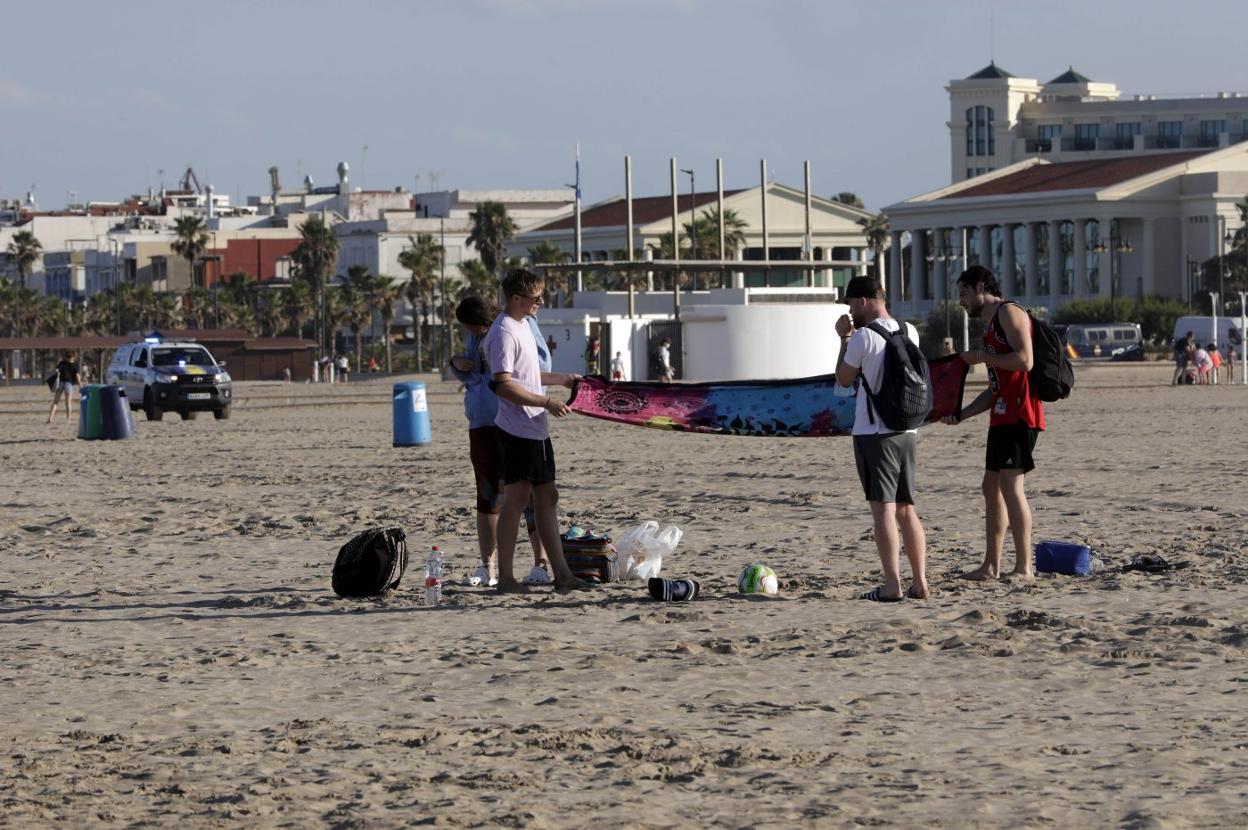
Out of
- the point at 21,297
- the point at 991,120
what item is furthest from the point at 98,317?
the point at 991,120

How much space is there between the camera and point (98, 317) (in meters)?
143

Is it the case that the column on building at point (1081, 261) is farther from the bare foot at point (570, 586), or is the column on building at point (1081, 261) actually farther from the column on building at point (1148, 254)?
the bare foot at point (570, 586)

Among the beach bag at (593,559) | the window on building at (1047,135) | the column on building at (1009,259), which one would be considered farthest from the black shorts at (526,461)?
the window on building at (1047,135)

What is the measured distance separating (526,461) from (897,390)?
189 centimetres

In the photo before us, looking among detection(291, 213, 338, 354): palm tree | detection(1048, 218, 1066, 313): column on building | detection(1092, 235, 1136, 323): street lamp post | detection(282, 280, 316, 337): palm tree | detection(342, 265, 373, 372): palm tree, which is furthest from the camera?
detection(1048, 218, 1066, 313): column on building

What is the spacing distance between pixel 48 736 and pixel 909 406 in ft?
15.2

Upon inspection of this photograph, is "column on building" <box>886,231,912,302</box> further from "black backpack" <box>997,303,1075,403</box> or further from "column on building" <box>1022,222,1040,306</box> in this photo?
"black backpack" <box>997,303,1075,403</box>

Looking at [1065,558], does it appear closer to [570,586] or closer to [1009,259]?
[570,586]

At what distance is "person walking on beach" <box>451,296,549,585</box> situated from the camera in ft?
38.5

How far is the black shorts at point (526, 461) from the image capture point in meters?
11.3

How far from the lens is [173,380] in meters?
38.9

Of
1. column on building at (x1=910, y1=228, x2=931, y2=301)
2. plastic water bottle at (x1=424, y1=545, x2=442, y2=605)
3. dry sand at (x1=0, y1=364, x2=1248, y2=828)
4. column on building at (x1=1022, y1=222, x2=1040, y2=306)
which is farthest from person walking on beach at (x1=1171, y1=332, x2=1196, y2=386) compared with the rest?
column on building at (x1=910, y1=228, x2=931, y2=301)

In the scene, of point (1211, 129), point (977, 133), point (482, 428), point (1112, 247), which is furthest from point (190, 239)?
point (482, 428)

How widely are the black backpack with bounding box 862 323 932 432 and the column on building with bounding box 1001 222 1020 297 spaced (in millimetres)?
131386
